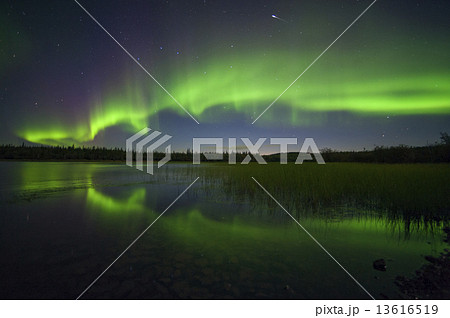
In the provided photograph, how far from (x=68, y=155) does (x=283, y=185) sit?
61.4m

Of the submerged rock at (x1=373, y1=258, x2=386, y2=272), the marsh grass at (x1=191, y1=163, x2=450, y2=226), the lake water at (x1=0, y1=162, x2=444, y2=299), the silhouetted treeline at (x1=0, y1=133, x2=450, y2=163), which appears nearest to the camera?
the lake water at (x1=0, y1=162, x2=444, y2=299)

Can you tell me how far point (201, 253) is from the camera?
318cm

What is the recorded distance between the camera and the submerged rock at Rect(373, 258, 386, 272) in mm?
2664

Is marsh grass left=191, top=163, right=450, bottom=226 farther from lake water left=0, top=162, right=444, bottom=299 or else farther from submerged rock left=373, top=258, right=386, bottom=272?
submerged rock left=373, top=258, right=386, bottom=272

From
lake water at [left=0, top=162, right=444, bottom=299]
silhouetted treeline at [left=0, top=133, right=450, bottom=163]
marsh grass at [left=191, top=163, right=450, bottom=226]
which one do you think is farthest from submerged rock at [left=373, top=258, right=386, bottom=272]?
silhouetted treeline at [left=0, top=133, right=450, bottom=163]

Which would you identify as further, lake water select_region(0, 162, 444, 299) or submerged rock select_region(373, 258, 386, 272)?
submerged rock select_region(373, 258, 386, 272)

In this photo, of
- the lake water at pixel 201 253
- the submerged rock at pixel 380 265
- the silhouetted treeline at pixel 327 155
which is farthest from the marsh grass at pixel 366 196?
the silhouetted treeline at pixel 327 155

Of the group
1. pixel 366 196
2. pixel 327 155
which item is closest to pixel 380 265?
pixel 366 196

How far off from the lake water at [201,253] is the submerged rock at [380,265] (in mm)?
64

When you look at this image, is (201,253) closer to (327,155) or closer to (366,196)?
(366,196)

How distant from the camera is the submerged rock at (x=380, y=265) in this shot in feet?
8.74

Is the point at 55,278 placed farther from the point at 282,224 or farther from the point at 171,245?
the point at 282,224

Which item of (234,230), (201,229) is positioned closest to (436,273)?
(234,230)

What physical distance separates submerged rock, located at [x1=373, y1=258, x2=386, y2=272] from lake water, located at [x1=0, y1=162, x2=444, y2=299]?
64mm
